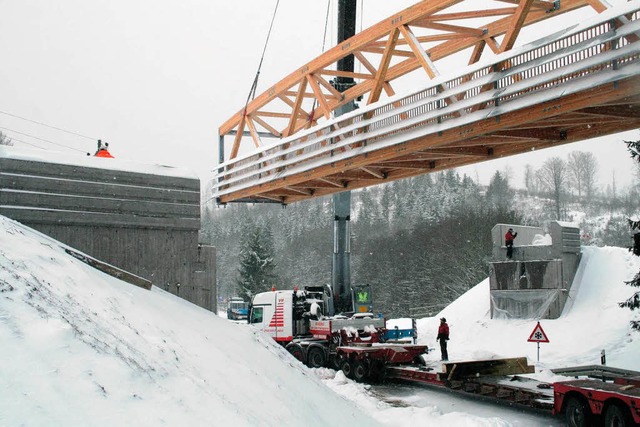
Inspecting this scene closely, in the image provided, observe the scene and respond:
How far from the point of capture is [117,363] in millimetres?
5098

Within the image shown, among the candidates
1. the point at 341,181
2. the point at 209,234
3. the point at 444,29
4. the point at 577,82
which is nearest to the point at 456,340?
the point at 341,181

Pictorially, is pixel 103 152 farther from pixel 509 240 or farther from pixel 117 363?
pixel 509 240

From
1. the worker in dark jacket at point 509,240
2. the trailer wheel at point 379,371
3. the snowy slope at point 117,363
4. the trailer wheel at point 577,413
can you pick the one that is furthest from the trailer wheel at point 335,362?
the worker in dark jacket at point 509,240

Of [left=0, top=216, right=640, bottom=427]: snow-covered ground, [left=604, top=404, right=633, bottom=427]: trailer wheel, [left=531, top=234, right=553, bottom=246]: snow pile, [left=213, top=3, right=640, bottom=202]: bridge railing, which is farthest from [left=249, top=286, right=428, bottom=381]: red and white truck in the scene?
[left=531, top=234, right=553, bottom=246]: snow pile

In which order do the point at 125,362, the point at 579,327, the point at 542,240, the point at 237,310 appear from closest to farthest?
the point at 125,362, the point at 579,327, the point at 542,240, the point at 237,310

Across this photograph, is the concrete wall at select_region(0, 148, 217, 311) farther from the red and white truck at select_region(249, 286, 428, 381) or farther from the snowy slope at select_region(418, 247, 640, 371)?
the snowy slope at select_region(418, 247, 640, 371)

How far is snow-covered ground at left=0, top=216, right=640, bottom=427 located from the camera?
4355mm

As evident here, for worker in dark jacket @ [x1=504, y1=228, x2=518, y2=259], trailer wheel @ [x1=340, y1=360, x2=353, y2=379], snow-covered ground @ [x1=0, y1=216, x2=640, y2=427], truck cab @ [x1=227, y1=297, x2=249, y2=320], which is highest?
worker in dark jacket @ [x1=504, y1=228, x2=518, y2=259]

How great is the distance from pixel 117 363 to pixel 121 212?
6.27 meters

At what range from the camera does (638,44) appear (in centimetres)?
790

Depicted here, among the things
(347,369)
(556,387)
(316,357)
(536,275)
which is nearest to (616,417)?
(556,387)

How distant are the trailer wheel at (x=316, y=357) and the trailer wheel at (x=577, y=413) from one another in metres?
9.28

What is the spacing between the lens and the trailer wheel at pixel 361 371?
54.9ft

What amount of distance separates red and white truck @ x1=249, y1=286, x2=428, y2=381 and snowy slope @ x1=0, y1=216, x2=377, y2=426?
332 inches
